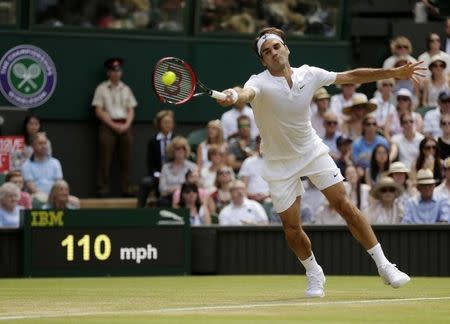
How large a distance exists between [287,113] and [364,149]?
6.66 m

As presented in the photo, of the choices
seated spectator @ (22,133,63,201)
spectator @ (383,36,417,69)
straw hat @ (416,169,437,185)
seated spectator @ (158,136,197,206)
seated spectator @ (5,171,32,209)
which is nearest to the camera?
straw hat @ (416,169,437,185)

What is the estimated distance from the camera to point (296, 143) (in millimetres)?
11711

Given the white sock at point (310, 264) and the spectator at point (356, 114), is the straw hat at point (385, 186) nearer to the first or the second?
the spectator at point (356, 114)

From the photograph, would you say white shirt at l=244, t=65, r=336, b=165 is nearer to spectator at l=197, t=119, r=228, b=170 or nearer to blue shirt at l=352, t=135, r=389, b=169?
blue shirt at l=352, t=135, r=389, b=169

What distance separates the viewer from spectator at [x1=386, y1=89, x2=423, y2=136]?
18734 mm

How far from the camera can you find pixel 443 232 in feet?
52.5

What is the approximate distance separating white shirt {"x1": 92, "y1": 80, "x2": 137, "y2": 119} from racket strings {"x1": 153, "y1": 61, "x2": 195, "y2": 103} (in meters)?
8.18

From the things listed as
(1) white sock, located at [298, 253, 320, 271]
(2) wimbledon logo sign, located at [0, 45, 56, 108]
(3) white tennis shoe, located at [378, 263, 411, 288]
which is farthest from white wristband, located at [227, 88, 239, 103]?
(2) wimbledon logo sign, located at [0, 45, 56, 108]

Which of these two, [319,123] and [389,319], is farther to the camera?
[319,123]

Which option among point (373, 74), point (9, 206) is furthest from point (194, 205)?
point (373, 74)

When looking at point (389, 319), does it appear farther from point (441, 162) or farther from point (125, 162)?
point (125, 162)

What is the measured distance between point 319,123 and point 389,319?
9734 mm

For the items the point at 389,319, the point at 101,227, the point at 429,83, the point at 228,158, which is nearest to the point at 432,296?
the point at 389,319

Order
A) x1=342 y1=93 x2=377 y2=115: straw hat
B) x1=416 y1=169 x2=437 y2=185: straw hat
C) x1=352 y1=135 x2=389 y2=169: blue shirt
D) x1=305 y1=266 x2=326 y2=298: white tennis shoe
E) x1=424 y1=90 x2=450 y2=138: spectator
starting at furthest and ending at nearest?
1. x1=342 y1=93 x2=377 y2=115: straw hat
2. x1=424 y1=90 x2=450 y2=138: spectator
3. x1=352 y1=135 x2=389 y2=169: blue shirt
4. x1=416 y1=169 x2=437 y2=185: straw hat
5. x1=305 y1=266 x2=326 y2=298: white tennis shoe
